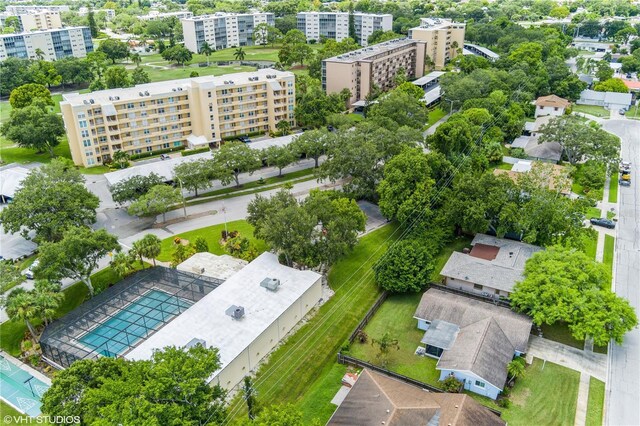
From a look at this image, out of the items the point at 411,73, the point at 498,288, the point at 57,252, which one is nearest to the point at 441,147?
the point at 498,288

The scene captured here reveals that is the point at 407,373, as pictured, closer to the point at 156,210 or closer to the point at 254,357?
the point at 254,357

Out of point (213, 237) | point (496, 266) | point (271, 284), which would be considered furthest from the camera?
point (213, 237)

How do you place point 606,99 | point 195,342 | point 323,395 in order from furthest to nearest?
point 606,99, point 195,342, point 323,395

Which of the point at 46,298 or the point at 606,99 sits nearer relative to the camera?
the point at 46,298

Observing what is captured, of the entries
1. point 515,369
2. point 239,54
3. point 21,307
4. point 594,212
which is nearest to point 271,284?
point 21,307

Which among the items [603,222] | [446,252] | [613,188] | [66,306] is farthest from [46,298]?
[613,188]

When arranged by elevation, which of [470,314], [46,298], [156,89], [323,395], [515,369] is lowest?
[323,395]

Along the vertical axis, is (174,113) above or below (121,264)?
above

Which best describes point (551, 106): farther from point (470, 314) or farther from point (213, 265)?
point (213, 265)
